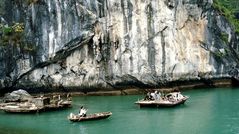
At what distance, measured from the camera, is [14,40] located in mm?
36188

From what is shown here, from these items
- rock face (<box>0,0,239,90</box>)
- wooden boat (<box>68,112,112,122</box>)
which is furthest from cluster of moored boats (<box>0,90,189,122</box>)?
rock face (<box>0,0,239,90</box>)

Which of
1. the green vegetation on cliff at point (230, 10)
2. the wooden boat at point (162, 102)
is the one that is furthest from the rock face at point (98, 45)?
the wooden boat at point (162, 102)

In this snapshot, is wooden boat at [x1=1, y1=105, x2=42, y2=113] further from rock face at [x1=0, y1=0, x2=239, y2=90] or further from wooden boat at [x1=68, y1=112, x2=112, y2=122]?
rock face at [x1=0, y1=0, x2=239, y2=90]

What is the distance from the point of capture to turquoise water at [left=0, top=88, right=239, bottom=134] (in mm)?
23406

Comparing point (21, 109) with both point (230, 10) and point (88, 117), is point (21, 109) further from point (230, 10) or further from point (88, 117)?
point (230, 10)

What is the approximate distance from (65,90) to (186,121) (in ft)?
46.6

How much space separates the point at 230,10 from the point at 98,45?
1561 centimetres

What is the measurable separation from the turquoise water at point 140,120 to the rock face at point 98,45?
4350 mm

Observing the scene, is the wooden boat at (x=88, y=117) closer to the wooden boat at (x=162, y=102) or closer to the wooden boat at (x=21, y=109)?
the wooden boat at (x=21, y=109)

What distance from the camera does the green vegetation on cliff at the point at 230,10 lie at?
41219mm

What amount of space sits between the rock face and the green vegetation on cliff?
197 inches

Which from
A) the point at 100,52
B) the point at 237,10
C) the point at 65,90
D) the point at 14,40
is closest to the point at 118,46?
the point at 100,52

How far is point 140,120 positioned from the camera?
25.8 meters

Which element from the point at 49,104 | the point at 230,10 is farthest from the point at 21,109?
the point at 230,10
